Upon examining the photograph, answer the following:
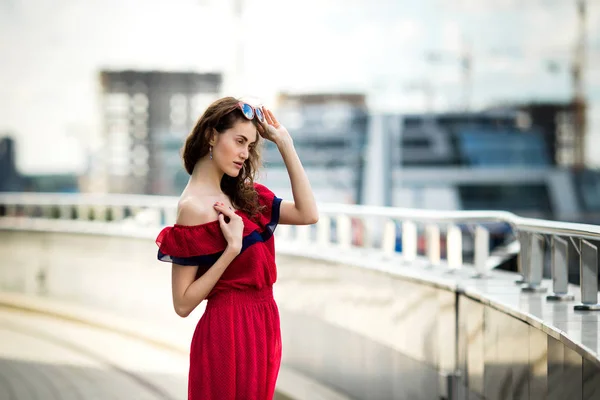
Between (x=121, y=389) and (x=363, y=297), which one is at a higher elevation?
(x=363, y=297)

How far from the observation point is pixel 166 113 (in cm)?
17438

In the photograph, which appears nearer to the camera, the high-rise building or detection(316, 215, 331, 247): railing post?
detection(316, 215, 331, 247): railing post

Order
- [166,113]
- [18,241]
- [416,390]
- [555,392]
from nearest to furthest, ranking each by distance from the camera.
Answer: [555,392], [416,390], [18,241], [166,113]

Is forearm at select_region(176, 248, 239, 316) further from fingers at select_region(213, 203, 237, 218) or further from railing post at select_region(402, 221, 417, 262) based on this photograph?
railing post at select_region(402, 221, 417, 262)

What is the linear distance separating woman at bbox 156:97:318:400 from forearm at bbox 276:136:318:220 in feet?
0.19

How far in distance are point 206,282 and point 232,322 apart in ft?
0.57

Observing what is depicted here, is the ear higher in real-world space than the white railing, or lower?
higher

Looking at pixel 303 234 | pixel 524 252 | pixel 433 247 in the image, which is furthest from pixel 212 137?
pixel 303 234

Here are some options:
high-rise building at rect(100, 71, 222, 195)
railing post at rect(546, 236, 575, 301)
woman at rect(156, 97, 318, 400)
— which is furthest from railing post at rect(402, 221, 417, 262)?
high-rise building at rect(100, 71, 222, 195)

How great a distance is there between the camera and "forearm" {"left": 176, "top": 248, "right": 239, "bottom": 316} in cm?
321

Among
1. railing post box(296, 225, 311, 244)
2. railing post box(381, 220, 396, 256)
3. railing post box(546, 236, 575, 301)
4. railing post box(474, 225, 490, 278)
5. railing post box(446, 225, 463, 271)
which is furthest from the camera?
railing post box(296, 225, 311, 244)

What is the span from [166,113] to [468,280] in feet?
559

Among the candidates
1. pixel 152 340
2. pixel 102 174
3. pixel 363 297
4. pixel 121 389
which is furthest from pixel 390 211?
pixel 102 174

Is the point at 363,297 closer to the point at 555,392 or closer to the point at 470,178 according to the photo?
the point at 555,392
